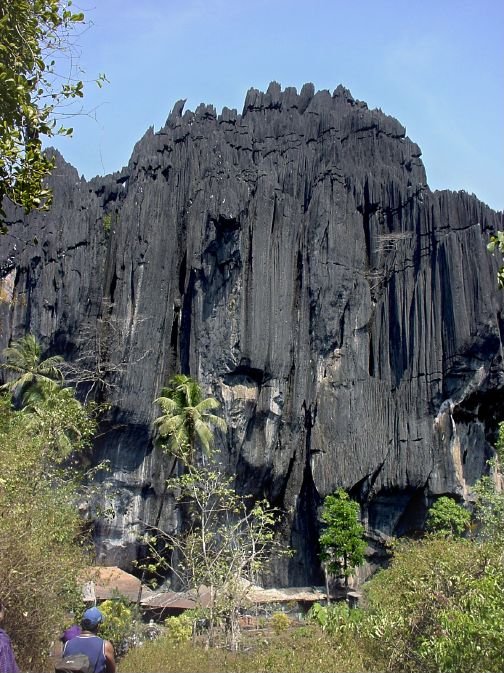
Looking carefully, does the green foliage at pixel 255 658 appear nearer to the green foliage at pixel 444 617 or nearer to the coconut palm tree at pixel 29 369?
the green foliage at pixel 444 617

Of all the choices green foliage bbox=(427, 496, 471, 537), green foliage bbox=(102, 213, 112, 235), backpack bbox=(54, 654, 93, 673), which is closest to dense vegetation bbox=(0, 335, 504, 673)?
backpack bbox=(54, 654, 93, 673)

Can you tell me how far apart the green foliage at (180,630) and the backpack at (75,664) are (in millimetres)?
8592

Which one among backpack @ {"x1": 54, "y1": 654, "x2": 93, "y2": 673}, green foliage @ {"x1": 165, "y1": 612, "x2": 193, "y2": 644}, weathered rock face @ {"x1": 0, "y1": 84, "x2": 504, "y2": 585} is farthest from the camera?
weathered rock face @ {"x1": 0, "y1": 84, "x2": 504, "y2": 585}

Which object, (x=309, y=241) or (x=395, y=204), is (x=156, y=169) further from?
(x=395, y=204)

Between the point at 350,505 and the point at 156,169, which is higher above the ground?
the point at 156,169

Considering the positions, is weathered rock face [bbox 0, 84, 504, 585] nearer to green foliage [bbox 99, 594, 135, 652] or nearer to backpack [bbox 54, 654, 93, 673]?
green foliage [bbox 99, 594, 135, 652]

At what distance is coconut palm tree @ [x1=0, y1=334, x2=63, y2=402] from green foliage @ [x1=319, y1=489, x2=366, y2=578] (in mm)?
14593

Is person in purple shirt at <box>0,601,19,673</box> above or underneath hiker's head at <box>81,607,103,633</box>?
underneath

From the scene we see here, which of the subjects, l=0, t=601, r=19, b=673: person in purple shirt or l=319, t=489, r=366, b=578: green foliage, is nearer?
l=0, t=601, r=19, b=673: person in purple shirt

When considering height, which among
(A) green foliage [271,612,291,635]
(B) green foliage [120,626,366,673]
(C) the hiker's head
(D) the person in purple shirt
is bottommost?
(A) green foliage [271,612,291,635]

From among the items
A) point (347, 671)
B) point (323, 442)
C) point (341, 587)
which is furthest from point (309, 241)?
point (347, 671)

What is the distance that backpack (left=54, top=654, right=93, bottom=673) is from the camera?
661 cm

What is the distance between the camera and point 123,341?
39375 mm

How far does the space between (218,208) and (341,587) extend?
2094 cm
